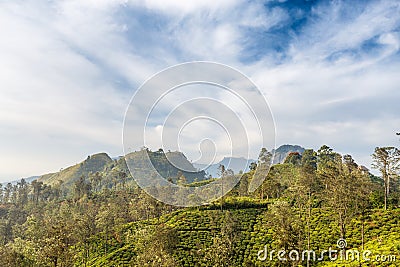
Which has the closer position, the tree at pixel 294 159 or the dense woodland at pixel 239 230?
the dense woodland at pixel 239 230

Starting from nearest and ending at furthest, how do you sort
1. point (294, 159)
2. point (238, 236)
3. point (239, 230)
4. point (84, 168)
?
point (238, 236) < point (239, 230) < point (294, 159) < point (84, 168)

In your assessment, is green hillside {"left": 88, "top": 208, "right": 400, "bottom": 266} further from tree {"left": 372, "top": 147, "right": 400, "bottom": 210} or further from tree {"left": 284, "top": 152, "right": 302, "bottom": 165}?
tree {"left": 284, "top": 152, "right": 302, "bottom": 165}

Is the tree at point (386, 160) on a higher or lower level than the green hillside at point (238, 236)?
higher

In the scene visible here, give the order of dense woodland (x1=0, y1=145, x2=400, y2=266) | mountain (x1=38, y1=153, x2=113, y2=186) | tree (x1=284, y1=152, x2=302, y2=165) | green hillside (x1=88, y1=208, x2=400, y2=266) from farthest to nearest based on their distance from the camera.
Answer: mountain (x1=38, y1=153, x2=113, y2=186)
tree (x1=284, y1=152, x2=302, y2=165)
green hillside (x1=88, y1=208, x2=400, y2=266)
dense woodland (x1=0, y1=145, x2=400, y2=266)

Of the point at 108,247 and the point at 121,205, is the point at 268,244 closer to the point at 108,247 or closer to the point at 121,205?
the point at 108,247

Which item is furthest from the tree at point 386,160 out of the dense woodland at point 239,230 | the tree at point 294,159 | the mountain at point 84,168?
the mountain at point 84,168

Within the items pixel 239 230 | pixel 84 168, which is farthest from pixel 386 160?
pixel 84 168

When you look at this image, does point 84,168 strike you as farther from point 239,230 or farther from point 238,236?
point 238,236

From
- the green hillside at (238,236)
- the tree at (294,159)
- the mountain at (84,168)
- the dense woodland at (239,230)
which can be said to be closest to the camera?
the dense woodland at (239,230)

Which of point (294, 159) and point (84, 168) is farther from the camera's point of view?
point (84, 168)

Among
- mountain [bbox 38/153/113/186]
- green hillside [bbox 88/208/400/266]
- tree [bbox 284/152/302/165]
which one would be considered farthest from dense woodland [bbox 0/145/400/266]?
mountain [bbox 38/153/113/186]

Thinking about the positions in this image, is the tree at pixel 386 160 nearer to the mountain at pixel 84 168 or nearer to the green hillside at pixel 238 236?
the green hillside at pixel 238 236

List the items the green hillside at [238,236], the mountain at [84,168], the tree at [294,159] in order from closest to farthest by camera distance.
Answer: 1. the green hillside at [238,236]
2. the tree at [294,159]
3. the mountain at [84,168]

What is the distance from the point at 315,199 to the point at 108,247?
35.7 metres
